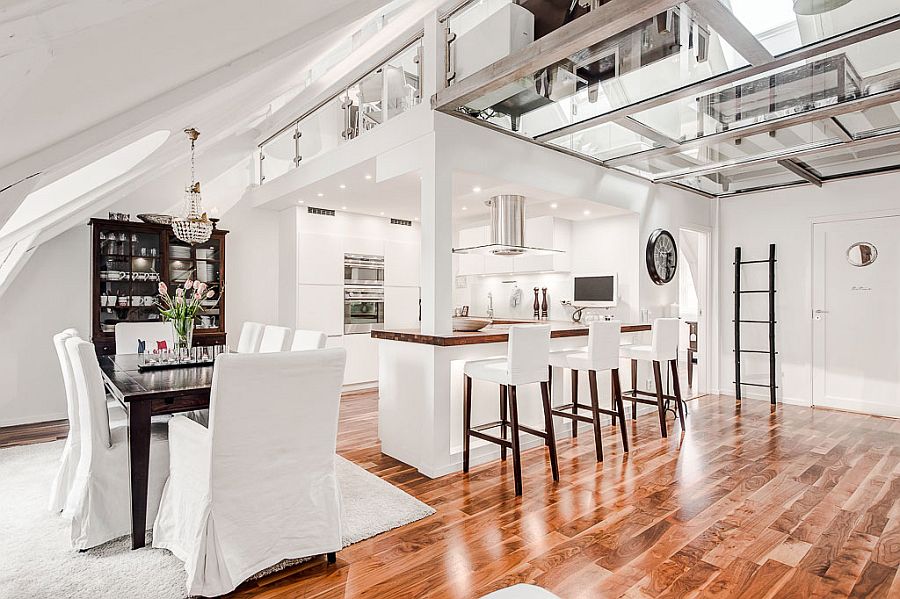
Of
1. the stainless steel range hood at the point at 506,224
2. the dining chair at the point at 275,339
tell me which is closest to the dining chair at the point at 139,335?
the dining chair at the point at 275,339

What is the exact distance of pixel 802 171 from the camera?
5238 mm

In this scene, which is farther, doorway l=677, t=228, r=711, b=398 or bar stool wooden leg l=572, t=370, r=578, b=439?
doorway l=677, t=228, r=711, b=398

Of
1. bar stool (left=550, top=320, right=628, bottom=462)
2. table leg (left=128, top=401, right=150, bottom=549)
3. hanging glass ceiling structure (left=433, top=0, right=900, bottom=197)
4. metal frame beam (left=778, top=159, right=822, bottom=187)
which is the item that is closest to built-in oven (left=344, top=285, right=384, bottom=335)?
bar stool (left=550, top=320, right=628, bottom=462)

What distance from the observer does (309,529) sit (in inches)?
85.9

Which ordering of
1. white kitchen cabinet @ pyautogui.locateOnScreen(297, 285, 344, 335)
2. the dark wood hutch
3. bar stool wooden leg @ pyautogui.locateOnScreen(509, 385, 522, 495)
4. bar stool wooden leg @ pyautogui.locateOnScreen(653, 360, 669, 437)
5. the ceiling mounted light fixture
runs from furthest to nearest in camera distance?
1. white kitchen cabinet @ pyautogui.locateOnScreen(297, 285, 344, 335)
2. the dark wood hutch
3. bar stool wooden leg @ pyautogui.locateOnScreen(653, 360, 669, 437)
4. bar stool wooden leg @ pyautogui.locateOnScreen(509, 385, 522, 495)
5. the ceiling mounted light fixture

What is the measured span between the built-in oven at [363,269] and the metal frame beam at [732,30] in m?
4.51

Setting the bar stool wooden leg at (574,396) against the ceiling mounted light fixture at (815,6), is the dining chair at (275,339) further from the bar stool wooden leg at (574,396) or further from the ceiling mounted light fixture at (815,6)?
the ceiling mounted light fixture at (815,6)

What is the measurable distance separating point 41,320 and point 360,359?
128 inches

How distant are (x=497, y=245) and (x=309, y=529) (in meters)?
3.10

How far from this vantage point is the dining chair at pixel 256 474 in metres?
1.94

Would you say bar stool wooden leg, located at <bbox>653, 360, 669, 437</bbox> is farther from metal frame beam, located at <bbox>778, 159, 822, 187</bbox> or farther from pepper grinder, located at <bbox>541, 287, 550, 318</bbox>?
metal frame beam, located at <bbox>778, 159, 822, 187</bbox>

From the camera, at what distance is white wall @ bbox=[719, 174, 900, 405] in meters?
5.62

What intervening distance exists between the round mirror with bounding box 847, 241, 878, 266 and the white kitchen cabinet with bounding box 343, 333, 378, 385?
566 cm

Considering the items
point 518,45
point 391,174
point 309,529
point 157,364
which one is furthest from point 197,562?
point 518,45
